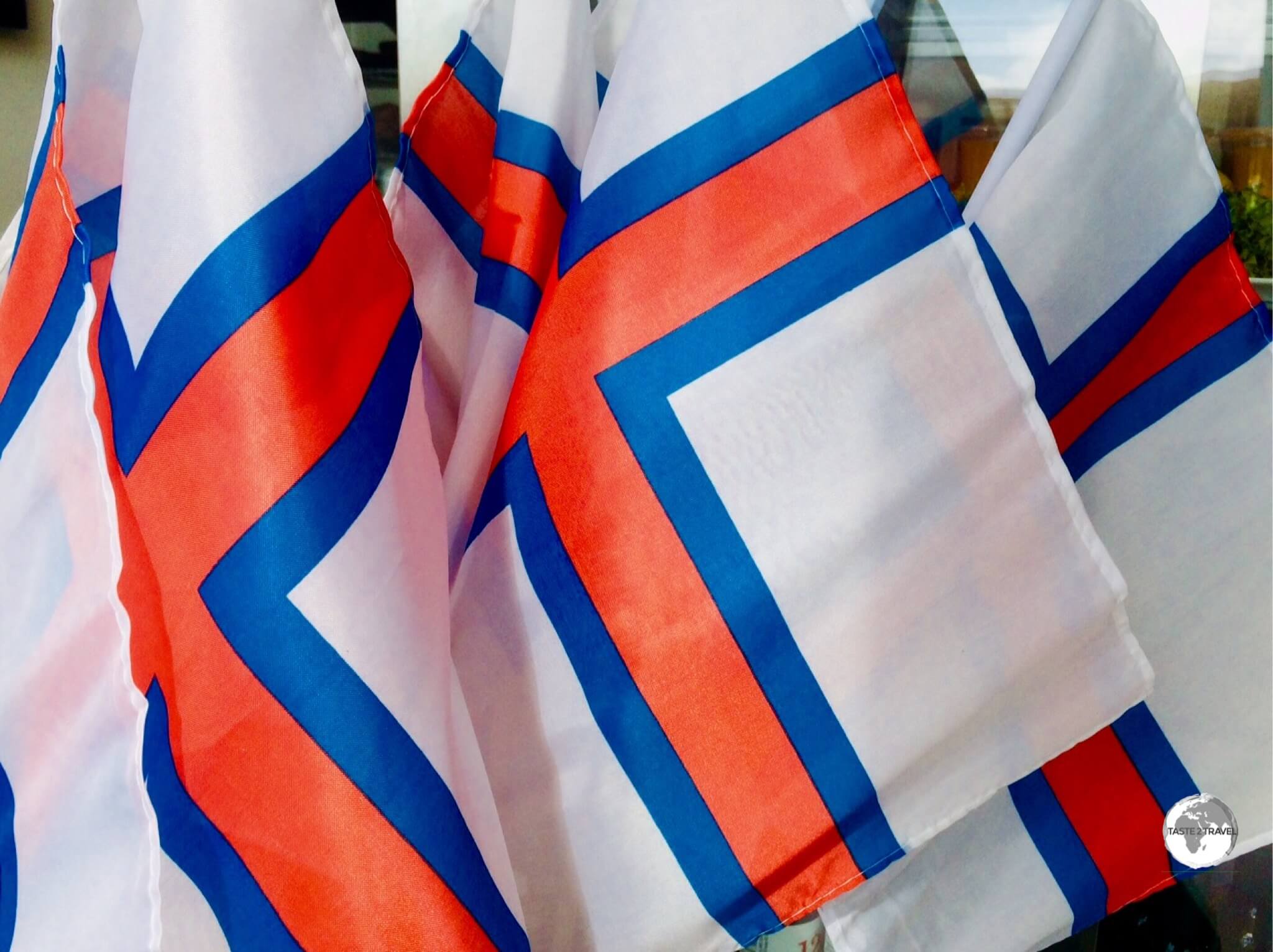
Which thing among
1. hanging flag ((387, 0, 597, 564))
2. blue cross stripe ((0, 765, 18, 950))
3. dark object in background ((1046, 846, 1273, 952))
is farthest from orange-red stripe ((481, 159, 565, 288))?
dark object in background ((1046, 846, 1273, 952))

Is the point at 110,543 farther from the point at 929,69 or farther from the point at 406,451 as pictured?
the point at 929,69

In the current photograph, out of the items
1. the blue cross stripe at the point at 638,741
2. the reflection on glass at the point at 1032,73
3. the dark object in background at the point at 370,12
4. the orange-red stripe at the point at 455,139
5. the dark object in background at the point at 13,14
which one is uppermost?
the dark object in background at the point at 13,14

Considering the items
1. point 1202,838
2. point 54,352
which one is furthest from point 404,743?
point 1202,838

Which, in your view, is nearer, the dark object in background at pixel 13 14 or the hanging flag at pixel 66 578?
the hanging flag at pixel 66 578

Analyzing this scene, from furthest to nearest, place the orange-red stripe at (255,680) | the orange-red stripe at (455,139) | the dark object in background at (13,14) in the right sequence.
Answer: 1. the dark object in background at (13,14)
2. the orange-red stripe at (455,139)
3. the orange-red stripe at (255,680)

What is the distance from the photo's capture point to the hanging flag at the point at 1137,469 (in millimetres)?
339

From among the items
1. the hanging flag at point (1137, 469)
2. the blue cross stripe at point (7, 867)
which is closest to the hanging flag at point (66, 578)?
the blue cross stripe at point (7, 867)

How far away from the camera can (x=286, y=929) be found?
0.28m

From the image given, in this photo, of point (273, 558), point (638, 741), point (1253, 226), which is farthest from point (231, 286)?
point (1253, 226)

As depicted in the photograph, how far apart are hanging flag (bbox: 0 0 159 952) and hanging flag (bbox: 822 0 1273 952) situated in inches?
9.3

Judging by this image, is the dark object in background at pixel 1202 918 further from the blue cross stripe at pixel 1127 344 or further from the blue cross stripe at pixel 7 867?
the blue cross stripe at pixel 7 867

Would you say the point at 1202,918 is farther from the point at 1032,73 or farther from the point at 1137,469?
the point at 1032,73

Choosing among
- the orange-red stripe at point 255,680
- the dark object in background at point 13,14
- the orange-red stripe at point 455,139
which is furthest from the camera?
the dark object in background at point 13,14

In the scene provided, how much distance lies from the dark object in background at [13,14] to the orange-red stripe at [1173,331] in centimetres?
59
